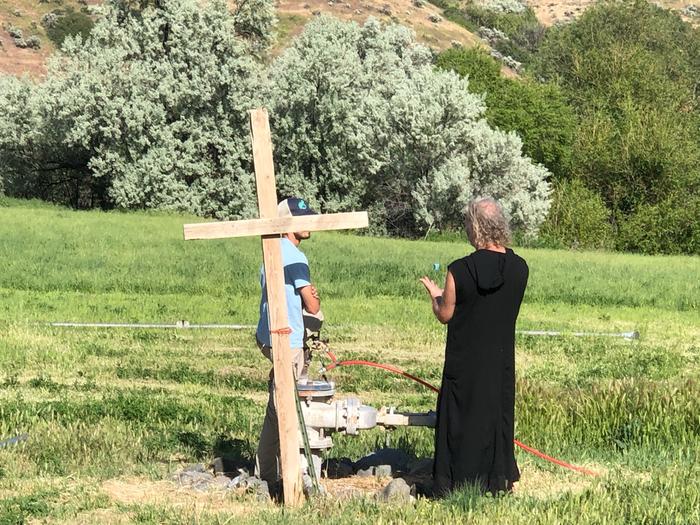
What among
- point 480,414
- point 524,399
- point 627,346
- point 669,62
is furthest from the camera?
point 669,62

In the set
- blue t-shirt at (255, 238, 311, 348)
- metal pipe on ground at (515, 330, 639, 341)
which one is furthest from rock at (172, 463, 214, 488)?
metal pipe on ground at (515, 330, 639, 341)

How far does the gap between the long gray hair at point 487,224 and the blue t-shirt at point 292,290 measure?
121 cm

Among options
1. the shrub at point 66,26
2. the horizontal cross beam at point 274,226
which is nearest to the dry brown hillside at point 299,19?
the shrub at point 66,26

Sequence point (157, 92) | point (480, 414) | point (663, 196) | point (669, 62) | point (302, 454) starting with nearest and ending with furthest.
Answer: point (480, 414)
point (302, 454)
point (157, 92)
point (663, 196)
point (669, 62)

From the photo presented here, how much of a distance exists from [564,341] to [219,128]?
36.9 meters

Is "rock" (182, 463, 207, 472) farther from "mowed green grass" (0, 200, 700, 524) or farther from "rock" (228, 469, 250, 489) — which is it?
"rock" (228, 469, 250, 489)

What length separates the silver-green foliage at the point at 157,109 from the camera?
4809cm

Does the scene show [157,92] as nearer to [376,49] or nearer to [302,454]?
[376,49]

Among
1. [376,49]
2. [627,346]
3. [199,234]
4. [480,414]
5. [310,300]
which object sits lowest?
[627,346]

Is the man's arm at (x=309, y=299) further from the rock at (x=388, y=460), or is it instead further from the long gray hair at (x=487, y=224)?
the rock at (x=388, y=460)

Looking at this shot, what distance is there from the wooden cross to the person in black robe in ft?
2.59

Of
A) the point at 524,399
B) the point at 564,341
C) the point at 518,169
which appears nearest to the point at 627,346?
the point at 564,341

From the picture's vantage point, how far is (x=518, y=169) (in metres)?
49.5

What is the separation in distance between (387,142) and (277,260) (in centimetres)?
4449
